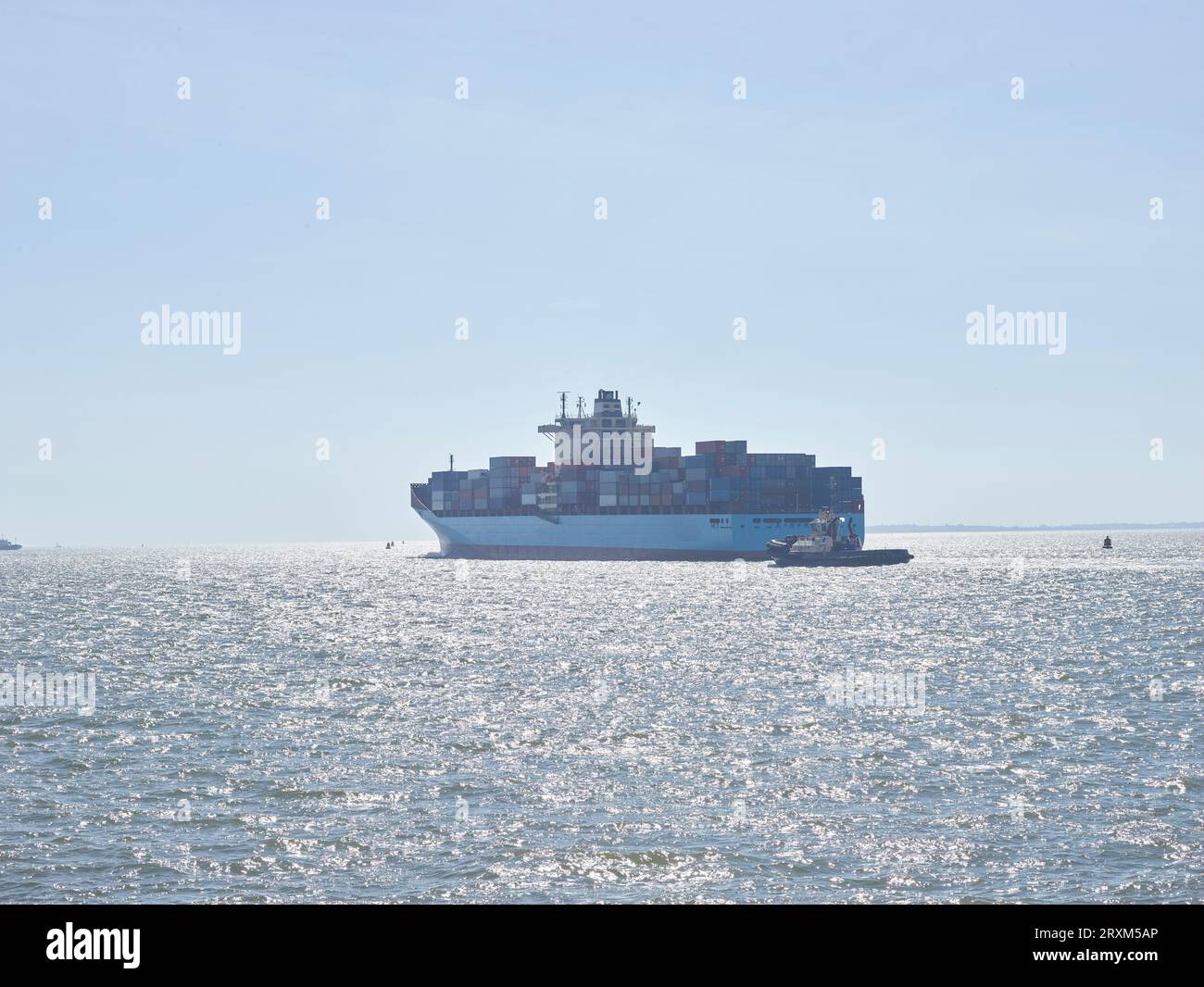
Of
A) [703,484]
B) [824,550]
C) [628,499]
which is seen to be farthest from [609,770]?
[628,499]

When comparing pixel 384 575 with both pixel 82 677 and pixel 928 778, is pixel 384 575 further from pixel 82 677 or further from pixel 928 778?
pixel 928 778

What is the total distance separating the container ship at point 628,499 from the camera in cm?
14350

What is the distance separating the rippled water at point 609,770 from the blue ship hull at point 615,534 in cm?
A: 8324

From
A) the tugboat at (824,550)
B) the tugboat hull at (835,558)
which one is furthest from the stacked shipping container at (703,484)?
the tugboat hull at (835,558)

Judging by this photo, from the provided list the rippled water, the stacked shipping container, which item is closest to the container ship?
the stacked shipping container

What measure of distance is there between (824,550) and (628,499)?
32347 millimetres

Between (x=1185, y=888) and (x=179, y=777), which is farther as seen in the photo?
(x=179, y=777)

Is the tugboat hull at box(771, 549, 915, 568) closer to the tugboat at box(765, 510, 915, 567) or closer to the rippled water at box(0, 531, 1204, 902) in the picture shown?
the tugboat at box(765, 510, 915, 567)

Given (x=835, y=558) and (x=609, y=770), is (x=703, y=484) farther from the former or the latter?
(x=609, y=770)

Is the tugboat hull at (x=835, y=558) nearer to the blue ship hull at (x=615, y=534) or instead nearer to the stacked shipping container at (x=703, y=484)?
the blue ship hull at (x=615, y=534)

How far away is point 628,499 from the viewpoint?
152 meters

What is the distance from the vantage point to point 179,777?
79.0ft

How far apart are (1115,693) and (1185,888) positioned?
829 inches
